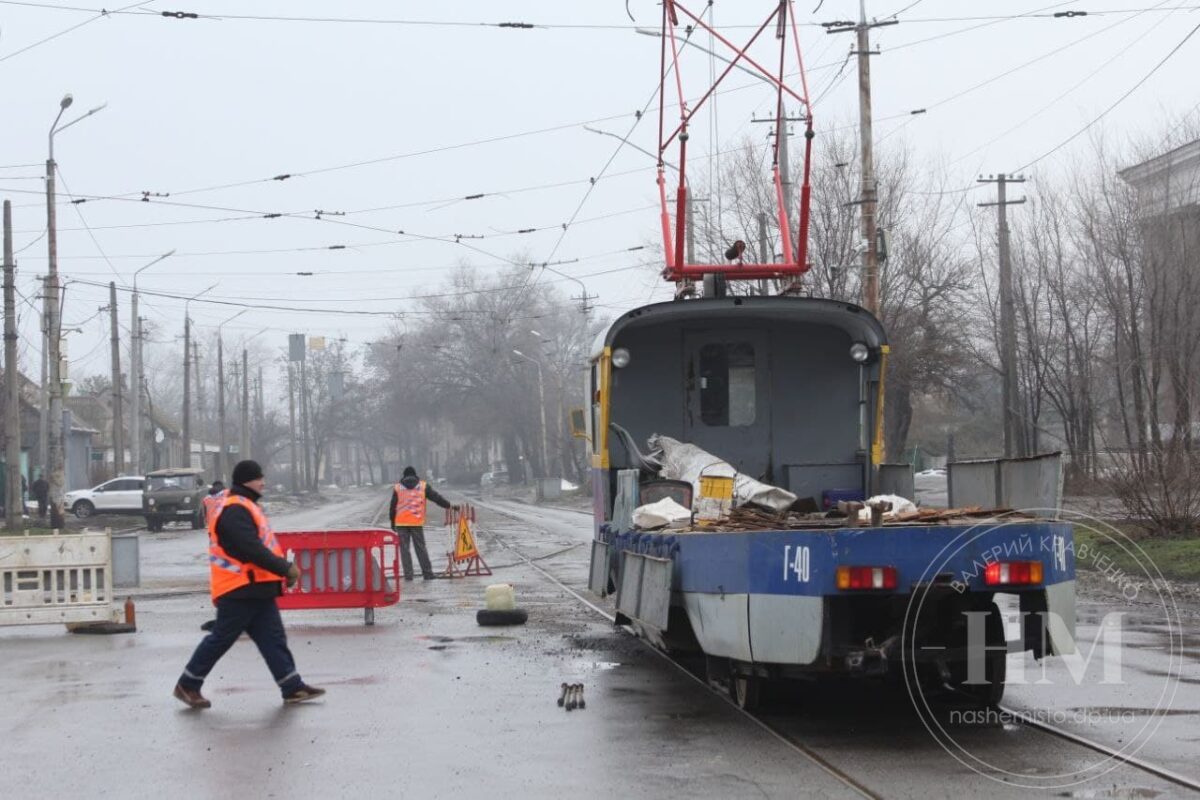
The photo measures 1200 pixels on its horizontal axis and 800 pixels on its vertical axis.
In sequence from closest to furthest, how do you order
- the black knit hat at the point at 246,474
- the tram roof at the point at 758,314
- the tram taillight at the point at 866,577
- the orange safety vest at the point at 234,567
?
the tram taillight at the point at 866,577 < the orange safety vest at the point at 234,567 < the black knit hat at the point at 246,474 < the tram roof at the point at 758,314

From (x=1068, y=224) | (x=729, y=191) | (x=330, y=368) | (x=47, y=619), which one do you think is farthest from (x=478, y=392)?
(x=47, y=619)

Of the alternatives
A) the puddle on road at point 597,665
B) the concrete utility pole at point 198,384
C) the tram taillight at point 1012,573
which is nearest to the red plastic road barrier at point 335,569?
the puddle on road at point 597,665

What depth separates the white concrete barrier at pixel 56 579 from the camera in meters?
14.2

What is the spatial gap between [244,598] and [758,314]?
4653 mm

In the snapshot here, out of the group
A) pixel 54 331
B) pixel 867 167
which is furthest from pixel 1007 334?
pixel 54 331

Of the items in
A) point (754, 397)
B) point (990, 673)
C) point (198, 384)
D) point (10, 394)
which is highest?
point (198, 384)

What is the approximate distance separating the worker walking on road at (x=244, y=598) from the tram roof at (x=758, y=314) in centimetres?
349

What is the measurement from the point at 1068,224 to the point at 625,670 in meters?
22.9

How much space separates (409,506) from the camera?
20.3m

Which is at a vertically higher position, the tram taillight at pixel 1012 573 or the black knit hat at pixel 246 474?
the black knit hat at pixel 246 474

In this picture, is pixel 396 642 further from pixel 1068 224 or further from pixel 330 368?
Answer: pixel 330 368

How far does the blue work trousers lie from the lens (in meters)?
9.80

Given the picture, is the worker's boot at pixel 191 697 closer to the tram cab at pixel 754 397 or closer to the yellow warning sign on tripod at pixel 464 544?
A: the tram cab at pixel 754 397

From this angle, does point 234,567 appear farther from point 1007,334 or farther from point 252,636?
point 1007,334
